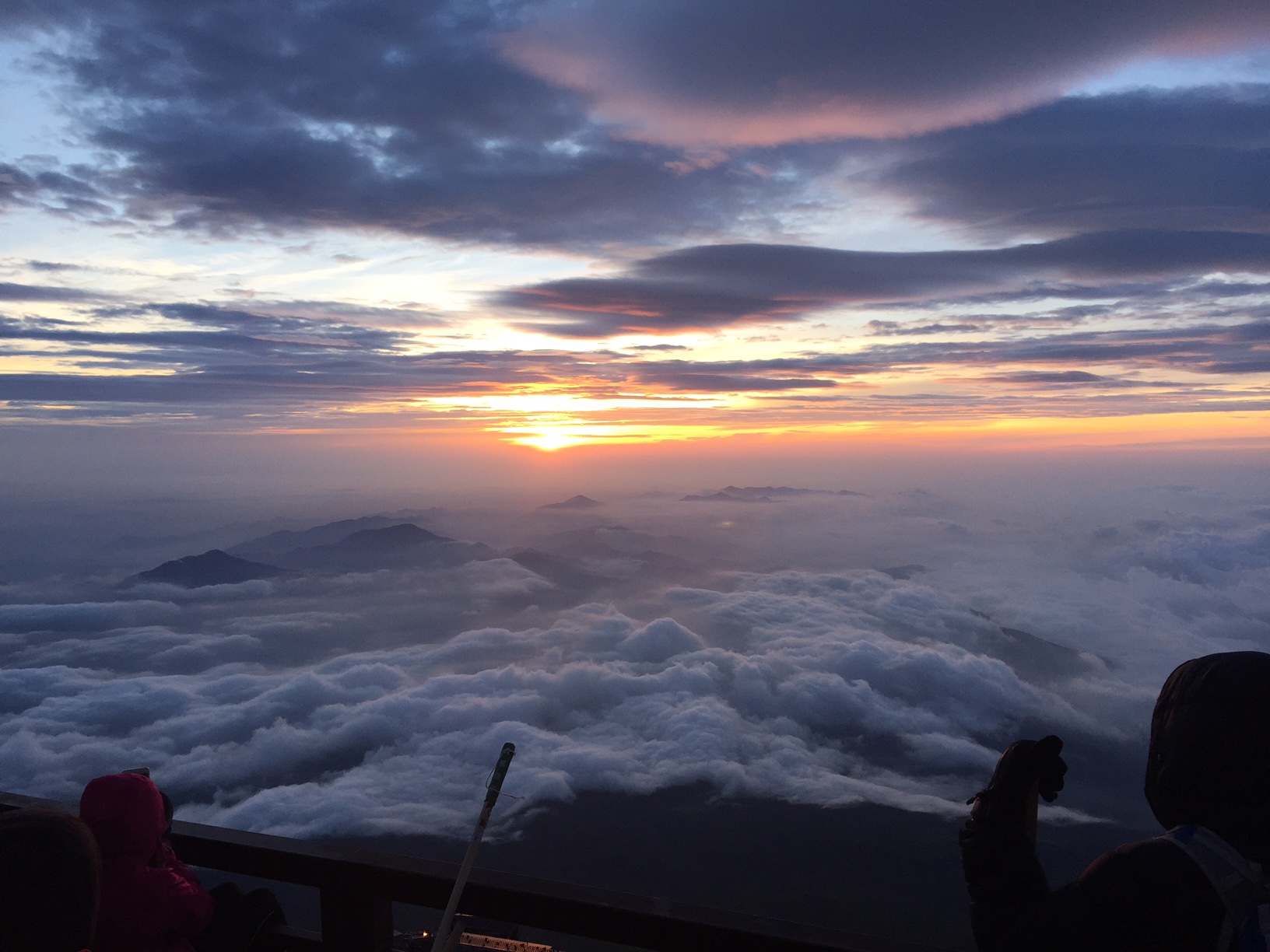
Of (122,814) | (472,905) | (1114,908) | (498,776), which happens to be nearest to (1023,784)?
(1114,908)

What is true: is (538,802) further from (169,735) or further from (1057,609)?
(1057,609)

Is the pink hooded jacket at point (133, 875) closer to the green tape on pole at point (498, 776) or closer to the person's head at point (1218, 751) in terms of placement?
the green tape on pole at point (498, 776)

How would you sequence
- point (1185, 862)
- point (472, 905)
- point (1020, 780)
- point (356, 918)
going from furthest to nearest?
point (356, 918) < point (472, 905) < point (1020, 780) < point (1185, 862)

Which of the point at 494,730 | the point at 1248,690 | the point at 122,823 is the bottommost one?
the point at 494,730

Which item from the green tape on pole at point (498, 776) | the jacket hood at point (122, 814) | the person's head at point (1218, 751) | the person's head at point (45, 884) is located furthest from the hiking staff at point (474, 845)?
the person's head at point (1218, 751)

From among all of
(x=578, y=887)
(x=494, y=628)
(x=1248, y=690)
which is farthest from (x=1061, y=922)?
(x=494, y=628)

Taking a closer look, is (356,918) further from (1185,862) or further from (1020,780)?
(1185,862)

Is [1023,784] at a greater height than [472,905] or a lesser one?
greater

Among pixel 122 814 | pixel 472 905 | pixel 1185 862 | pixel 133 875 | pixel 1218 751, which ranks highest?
pixel 1218 751
